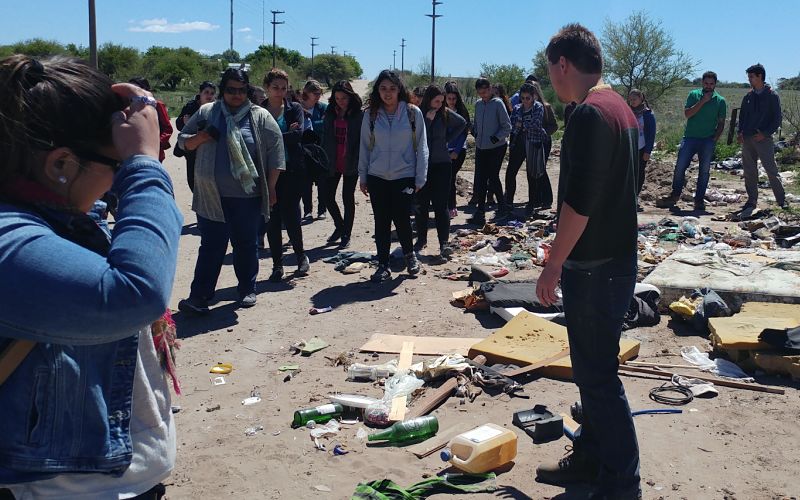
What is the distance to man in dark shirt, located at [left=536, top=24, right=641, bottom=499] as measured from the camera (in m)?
3.11

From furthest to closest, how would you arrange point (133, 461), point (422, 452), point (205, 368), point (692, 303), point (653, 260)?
1. point (653, 260)
2. point (692, 303)
3. point (205, 368)
4. point (422, 452)
5. point (133, 461)

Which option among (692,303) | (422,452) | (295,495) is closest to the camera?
(295,495)

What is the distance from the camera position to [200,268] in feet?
21.4

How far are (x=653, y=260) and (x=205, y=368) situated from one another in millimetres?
5396

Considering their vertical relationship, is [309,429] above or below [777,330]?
below

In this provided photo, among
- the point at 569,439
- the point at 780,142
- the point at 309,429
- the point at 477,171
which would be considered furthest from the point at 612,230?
the point at 780,142

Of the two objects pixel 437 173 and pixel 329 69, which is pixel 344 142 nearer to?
pixel 437 173

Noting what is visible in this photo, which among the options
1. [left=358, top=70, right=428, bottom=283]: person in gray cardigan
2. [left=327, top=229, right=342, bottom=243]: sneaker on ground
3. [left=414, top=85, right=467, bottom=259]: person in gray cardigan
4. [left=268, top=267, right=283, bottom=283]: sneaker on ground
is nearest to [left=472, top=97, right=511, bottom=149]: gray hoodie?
[left=414, top=85, right=467, bottom=259]: person in gray cardigan

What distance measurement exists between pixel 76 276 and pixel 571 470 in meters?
2.96

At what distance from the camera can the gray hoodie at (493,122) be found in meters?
10.8

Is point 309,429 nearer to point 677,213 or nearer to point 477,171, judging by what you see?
point 477,171

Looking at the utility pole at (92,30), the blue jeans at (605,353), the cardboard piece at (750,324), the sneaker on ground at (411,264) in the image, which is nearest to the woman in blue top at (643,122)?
the sneaker on ground at (411,264)

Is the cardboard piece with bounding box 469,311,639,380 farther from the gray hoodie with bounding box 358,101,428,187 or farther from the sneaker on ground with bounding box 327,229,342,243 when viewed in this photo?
the sneaker on ground with bounding box 327,229,342,243

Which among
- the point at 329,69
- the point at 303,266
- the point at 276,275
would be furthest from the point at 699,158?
the point at 329,69
